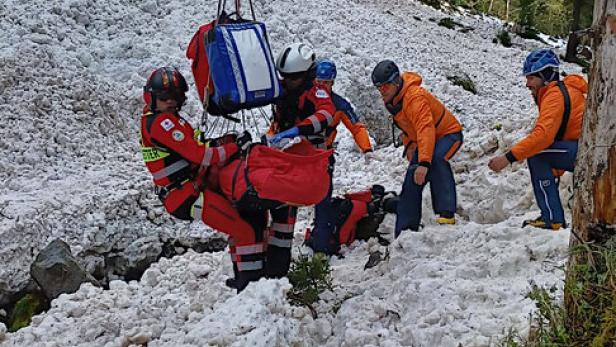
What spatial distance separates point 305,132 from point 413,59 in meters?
10.4

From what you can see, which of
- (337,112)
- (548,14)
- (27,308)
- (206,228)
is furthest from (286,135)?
(548,14)

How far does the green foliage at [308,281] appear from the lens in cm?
478

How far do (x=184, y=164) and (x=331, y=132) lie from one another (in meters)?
1.83

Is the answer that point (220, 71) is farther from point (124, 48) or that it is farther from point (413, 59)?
point (413, 59)

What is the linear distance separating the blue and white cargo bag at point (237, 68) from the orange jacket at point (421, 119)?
4.47 feet

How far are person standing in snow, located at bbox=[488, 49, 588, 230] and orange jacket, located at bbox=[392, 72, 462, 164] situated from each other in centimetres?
54

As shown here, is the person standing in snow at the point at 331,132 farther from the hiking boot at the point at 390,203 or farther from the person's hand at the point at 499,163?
the person's hand at the point at 499,163

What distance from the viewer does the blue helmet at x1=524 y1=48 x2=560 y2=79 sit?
17.7 feet

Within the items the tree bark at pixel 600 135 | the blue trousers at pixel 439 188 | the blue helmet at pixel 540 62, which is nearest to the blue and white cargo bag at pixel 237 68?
the blue trousers at pixel 439 188

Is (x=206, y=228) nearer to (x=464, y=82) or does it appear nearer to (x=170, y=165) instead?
(x=170, y=165)

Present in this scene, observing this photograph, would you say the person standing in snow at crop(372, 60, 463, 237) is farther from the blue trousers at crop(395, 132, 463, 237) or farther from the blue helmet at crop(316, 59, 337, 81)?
the blue helmet at crop(316, 59, 337, 81)

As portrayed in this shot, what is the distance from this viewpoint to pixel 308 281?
4.91 metres

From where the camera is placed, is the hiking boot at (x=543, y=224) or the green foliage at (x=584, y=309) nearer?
the green foliage at (x=584, y=309)

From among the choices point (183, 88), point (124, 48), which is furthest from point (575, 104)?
point (124, 48)
